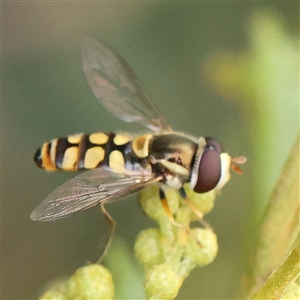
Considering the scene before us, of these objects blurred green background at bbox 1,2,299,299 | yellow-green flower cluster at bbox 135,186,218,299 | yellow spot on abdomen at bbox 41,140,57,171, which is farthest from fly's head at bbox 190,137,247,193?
blurred green background at bbox 1,2,299,299

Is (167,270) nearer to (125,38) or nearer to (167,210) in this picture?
(167,210)

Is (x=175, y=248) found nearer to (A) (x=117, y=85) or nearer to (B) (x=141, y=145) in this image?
(B) (x=141, y=145)

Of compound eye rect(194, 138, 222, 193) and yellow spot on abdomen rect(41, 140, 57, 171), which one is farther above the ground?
yellow spot on abdomen rect(41, 140, 57, 171)

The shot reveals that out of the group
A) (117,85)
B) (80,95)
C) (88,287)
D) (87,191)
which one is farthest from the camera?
(80,95)

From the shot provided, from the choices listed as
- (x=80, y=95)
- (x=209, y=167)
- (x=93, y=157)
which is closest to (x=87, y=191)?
(x=93, y=157)

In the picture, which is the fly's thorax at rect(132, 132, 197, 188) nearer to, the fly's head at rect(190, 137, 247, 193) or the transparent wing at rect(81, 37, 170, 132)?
the fly's head at rect(190, 137, 247, 193)

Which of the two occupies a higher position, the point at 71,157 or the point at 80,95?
the point at 80,95
